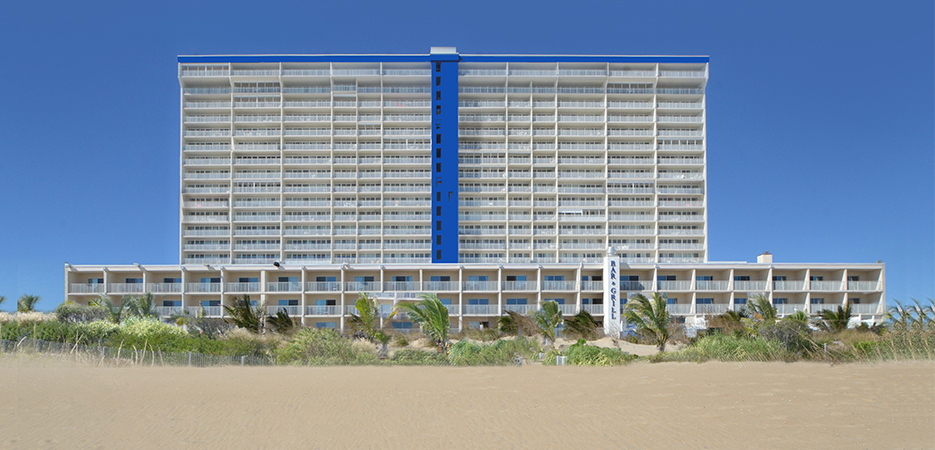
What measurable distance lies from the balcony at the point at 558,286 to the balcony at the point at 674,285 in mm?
7140

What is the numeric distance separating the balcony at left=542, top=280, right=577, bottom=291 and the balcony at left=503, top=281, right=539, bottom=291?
842mm

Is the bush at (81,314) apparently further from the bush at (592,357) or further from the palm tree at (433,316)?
the bush at (592,357)

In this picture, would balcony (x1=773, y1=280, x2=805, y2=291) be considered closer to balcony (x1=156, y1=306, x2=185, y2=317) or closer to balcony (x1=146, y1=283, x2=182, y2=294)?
balcony (x1=156, y1=306, x2=185, y2=317)

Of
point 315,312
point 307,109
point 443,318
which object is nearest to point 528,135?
point 307,109

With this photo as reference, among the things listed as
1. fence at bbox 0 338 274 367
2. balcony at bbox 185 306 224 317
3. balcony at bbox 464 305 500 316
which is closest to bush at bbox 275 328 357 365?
fence at bbox 0 338 274 367

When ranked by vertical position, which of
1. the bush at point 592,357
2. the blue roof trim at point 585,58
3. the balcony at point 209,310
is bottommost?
the balcony at point 209,310

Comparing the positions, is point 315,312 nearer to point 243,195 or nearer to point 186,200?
point 243,195

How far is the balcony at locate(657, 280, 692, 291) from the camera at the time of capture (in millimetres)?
52500

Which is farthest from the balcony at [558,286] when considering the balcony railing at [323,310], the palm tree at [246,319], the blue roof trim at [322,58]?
the blue roof trim at [322,58]

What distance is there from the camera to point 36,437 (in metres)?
9.71

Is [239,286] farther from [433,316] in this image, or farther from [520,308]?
[433,316]

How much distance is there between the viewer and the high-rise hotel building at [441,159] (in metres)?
67.0

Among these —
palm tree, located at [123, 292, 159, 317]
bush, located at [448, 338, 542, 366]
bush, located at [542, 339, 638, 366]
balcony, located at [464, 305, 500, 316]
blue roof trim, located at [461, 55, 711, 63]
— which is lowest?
balcony, located at [464, 305, 500, 316]

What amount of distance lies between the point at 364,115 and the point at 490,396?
5818 centimetres
